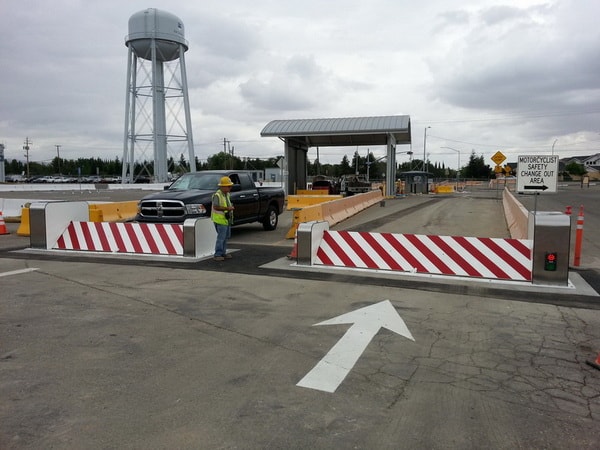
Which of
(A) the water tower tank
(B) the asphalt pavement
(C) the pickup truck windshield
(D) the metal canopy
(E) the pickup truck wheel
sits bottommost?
(B) the asphalt pavement

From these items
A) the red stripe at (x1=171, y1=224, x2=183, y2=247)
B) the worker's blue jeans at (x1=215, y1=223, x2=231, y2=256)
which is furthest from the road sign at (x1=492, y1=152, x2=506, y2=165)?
the red stripe at (x1=171, y1=224, x2=183, y2=247)

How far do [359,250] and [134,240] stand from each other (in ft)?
17.0

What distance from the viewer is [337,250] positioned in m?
9.26

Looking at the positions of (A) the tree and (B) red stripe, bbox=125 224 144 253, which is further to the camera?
(A) the tree

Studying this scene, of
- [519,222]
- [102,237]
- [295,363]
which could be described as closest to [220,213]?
[102,237]

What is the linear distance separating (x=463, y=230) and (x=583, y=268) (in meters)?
5.98

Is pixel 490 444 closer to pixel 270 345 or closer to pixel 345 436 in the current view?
pixel 345 436

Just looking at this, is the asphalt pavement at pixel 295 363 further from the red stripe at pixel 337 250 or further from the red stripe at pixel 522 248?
the red stripe at pixel 337 250

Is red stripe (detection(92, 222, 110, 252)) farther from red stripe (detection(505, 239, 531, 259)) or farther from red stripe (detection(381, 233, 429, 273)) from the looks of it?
red stripe (detection(505, 239, 531, 259))

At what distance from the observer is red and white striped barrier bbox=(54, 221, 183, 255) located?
1052 cm

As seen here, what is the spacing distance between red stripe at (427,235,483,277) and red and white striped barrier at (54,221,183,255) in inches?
213

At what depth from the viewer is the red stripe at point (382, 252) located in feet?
28.8

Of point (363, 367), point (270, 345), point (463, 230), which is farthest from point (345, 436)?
point (463, 230)

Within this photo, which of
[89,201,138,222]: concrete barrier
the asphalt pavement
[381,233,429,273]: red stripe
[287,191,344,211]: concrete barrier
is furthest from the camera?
[287,191,344,211]: concrete barrier
